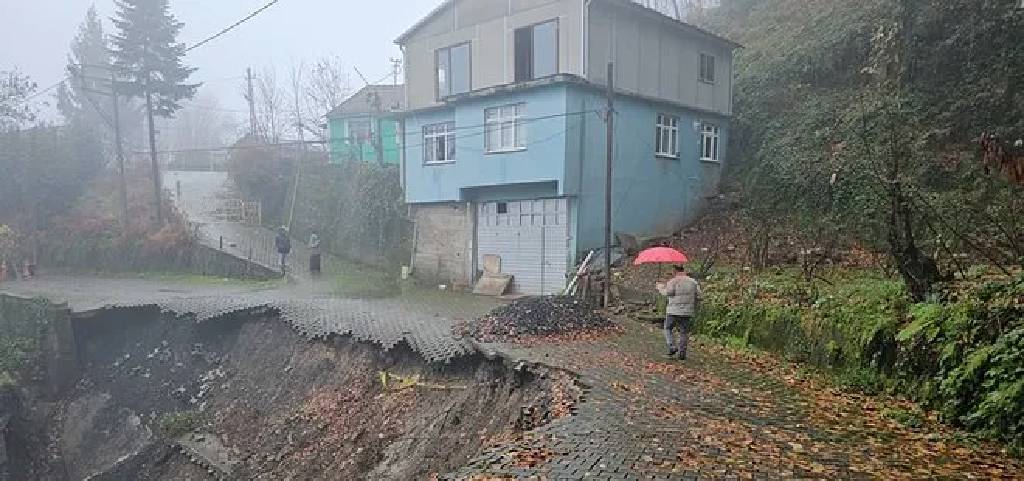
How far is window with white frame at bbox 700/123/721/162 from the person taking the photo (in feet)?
72.0

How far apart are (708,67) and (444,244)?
1114cm

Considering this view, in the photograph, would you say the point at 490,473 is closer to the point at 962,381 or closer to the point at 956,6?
the point at 962,381

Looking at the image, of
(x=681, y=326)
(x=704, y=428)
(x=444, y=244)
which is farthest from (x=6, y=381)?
(x=704, y=428)

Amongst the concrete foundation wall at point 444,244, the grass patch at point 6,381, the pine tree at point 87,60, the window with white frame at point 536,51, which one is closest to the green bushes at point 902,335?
the window with white frame at point 536,51

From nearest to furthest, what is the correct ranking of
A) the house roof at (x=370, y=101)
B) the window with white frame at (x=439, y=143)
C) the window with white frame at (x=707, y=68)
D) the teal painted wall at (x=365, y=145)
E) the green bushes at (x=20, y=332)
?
the green bushes at (x=20, y=332)
the window with white frame at (x=439, y=143)
the window with white frame at (x=707, y=68)
the teal painted wall at (x=365, y=145)
the house roof at (x=370, y=101)

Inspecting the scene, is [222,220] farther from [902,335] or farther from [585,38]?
[902,335]

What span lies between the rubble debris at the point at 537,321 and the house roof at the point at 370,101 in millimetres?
22786

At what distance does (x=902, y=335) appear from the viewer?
798 cm

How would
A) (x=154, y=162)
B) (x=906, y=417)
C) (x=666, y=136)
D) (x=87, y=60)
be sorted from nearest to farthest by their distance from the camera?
(x=906, y=417) → (x=666, y=136) → (x=154, y=162) → (x=87, y=60)

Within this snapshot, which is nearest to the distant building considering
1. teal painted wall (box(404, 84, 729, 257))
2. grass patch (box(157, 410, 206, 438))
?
teal painted wall (box(404, 84, 729, 257))

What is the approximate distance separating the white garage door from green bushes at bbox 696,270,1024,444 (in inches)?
247

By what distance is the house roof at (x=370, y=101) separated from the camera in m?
35.1

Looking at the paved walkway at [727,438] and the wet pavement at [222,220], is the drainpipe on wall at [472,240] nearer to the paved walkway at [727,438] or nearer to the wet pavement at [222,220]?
the wet pavement at [222,220]

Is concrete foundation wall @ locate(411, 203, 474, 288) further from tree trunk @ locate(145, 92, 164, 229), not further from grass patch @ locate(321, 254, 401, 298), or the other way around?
tree trunk @ locate(145, 92, 164, 229)
